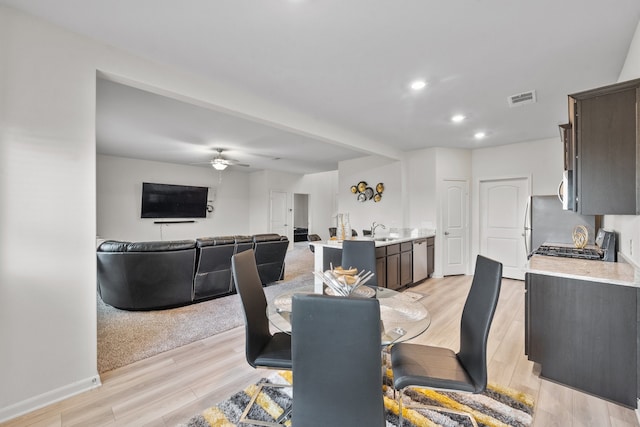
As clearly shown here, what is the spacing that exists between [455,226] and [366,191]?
199 cm

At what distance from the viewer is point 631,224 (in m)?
2.25

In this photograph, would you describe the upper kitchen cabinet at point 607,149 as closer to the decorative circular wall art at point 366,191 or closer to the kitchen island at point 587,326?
the kitchen island at point 587,326

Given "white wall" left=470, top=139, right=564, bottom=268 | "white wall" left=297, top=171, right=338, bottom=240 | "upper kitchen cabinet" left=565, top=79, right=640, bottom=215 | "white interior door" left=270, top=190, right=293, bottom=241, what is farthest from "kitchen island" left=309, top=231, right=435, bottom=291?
"white wall" left=297, top=171, right=338, bottom=240

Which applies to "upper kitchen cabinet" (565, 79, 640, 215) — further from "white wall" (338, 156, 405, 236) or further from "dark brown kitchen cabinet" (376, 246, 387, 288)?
"white wall" (338, 156, 405, 236)

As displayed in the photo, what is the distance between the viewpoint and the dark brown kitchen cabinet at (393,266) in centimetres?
423

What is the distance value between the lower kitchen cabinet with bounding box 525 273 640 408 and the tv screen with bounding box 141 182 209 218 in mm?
7762

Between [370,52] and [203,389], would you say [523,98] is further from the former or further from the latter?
[203,389]

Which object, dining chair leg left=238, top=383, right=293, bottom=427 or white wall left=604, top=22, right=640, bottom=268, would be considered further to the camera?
white wall left=604, top=22, right=640, bottom=268

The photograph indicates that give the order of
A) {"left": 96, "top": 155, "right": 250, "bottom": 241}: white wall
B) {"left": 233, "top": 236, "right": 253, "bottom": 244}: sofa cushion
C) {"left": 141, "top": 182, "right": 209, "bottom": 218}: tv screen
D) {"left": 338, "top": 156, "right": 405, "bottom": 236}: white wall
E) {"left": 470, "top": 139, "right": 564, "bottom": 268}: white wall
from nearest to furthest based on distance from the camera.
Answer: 1. {"left": 233, "top": 236, "right": 253, "bottom": 244}: sofa cushion
2. {"left": 470, "top": 139, "right": 564, "bottom": 268}: white wall
3. {"left": 338, "top": 156, "right": 405, "bottom": 236}: white wall
4. {"left": 96, "top": 155, "right": 250, "bottom": 241}: white wall
5. {"left": 141, "top": 182, "right": 209, "bottom": 218}: tv screen

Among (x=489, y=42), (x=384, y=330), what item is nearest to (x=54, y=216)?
(x=384, y=330)

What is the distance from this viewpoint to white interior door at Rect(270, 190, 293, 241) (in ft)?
29.4

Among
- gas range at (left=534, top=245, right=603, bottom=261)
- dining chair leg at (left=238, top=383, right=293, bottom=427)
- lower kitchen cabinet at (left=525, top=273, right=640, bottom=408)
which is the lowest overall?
dining chair leg at (left=238, top=383, right=293, bottom=427)

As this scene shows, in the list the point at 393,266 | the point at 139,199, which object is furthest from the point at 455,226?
the point at 139,199

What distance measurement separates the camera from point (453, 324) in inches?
129
